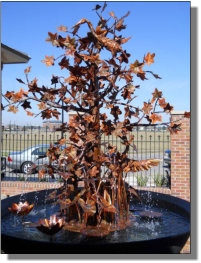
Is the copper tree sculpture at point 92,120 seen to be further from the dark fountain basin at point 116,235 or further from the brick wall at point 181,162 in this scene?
the brick wall at point 181,162

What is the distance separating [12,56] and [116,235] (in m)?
5.37

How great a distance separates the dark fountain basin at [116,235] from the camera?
2.30m

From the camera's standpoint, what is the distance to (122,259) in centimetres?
242

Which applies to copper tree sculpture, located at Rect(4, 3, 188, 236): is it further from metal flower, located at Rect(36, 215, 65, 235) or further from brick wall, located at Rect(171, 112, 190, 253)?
brick wall, located at Rect(171, 112, 190, 253)

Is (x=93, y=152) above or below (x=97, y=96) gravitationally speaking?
below

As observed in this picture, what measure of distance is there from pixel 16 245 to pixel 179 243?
4.19 ft

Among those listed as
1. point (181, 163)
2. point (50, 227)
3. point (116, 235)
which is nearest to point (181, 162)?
point (181, 163)

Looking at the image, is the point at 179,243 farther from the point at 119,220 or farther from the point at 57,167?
the point at 57,167

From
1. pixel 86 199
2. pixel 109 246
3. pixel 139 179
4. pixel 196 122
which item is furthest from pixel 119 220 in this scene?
pixel 139 179

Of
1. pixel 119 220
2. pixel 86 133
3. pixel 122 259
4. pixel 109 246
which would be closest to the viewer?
pixel 109 246

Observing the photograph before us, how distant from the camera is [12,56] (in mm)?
7055

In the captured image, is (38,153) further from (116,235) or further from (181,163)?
(116,235)

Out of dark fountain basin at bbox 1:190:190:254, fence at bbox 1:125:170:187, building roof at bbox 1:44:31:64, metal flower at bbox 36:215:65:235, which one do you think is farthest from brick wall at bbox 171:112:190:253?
metal flower at bbox 36:215:65:235

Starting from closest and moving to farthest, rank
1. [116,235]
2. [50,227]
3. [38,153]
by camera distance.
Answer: [50,227], [116,235], [38,153]
